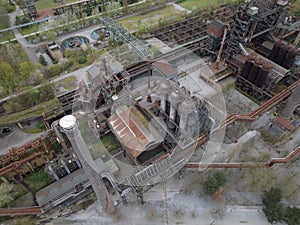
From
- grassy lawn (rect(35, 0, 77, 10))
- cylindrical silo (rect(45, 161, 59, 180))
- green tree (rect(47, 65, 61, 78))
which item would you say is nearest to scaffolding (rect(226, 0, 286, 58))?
green tree (rect(47, 65, 61, 78))

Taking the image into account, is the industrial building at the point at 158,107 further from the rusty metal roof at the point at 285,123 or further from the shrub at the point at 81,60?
the shrub at the point at 81,60

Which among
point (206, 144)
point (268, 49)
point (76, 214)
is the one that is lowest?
point (76, 214)

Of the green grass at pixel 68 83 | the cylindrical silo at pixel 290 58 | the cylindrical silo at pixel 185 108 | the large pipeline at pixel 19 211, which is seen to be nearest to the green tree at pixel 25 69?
the green grass at pixel 68 83

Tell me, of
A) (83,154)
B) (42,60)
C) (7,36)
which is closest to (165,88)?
(83,154)

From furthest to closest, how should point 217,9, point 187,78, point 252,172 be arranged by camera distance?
point 217,9
point 187,78
point 252,172

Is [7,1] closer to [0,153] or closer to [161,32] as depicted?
[161,32]

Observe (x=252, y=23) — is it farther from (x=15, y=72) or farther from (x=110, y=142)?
(x=15, y=72)

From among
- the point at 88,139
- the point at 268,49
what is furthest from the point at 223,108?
the point at 88,139

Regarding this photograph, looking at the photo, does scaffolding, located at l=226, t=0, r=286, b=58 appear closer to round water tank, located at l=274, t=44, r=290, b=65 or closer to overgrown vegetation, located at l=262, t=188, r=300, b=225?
round water tank, located at l=274, t=44, r=290, b=65
